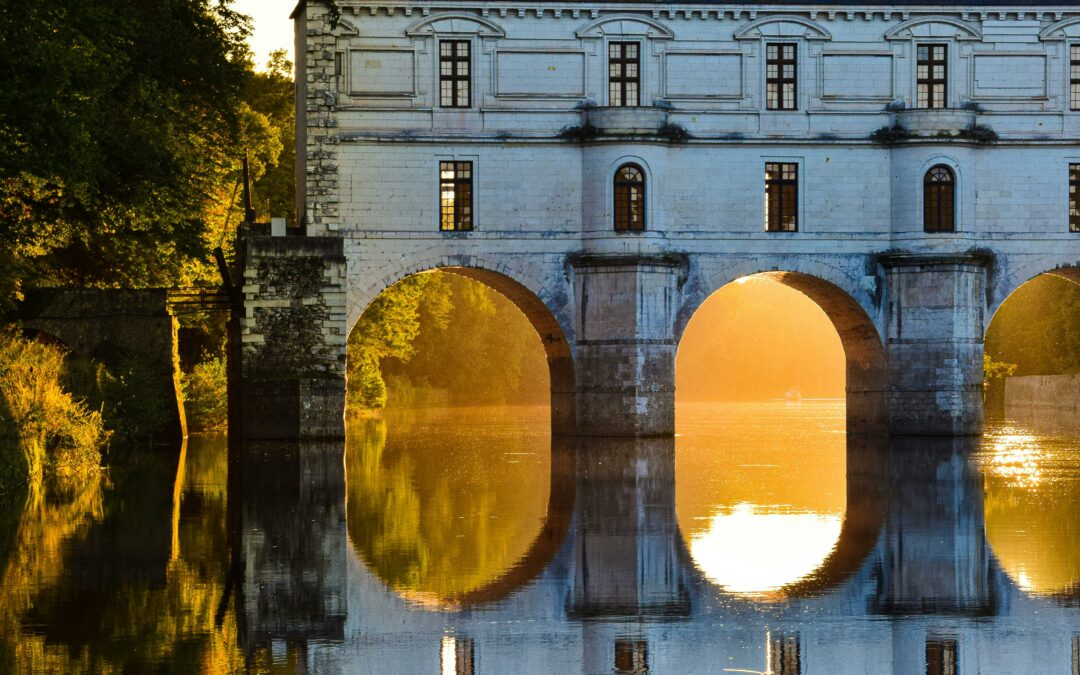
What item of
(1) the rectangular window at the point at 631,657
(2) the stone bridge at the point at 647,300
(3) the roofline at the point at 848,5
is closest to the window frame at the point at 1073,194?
(2) the stone bridge at the point at 647,300

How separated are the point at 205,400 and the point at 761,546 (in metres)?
34.6

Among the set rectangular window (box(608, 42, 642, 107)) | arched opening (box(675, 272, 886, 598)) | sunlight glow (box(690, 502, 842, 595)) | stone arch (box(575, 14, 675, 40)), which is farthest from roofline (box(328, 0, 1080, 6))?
sunlight glow (box(690, 502, 842, 595))

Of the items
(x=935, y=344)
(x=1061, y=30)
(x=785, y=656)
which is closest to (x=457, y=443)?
(x=935, y=344)

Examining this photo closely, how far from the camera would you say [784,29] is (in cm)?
4438

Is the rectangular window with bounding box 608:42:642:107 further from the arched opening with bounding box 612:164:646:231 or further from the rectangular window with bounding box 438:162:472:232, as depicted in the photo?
the rectangular window with bounding box 438:162:472:232

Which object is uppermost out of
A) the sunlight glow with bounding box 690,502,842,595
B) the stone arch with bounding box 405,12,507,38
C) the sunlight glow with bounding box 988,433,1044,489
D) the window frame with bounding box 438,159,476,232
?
the stone arch with bounding box 405,12,507,38

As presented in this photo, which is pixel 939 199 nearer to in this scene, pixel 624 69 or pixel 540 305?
pixel 624 69

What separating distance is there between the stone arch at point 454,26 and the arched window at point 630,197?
16.2 feet

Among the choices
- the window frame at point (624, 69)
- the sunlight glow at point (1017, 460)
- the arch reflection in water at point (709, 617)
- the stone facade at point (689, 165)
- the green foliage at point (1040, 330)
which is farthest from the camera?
the green foliage at point (1040, 330)

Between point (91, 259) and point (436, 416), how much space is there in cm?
2528

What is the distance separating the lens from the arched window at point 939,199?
4444cm

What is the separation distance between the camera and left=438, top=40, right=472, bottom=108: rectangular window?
43250mm

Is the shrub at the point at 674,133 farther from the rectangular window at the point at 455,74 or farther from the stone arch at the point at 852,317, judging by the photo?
the rectangular window at the point at 455,74

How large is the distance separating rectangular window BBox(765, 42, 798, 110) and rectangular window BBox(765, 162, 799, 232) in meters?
1.67
